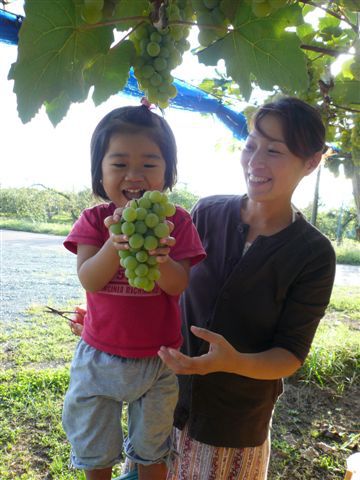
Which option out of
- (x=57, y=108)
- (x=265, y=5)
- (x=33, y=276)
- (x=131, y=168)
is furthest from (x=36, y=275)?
(x=265, y=5)

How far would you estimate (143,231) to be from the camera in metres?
0.84

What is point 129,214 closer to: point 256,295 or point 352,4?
point 352,4

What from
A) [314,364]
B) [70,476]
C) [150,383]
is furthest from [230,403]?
[314,364]

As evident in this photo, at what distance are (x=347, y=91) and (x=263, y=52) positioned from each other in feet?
2.81

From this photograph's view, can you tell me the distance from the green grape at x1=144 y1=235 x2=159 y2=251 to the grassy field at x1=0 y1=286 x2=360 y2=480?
A: 2.42 metres

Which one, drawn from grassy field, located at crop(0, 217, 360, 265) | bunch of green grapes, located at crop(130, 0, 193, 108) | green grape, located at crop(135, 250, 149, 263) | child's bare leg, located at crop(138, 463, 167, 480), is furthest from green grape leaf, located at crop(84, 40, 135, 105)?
grassy field, located at crop(0, 217, 360, 265)

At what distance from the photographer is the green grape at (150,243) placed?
84 centimetres

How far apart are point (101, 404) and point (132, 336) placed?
0.24 m

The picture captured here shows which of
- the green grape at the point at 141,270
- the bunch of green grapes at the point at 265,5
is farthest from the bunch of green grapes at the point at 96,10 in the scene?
the green grape at the point at 141,270

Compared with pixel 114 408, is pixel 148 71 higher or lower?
higher

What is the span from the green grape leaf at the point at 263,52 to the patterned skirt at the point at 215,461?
1.42m

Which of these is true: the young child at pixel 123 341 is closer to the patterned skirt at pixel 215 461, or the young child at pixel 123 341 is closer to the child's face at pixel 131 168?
the child's face at pixel 131 168

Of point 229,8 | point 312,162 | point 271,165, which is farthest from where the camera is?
point 312,162

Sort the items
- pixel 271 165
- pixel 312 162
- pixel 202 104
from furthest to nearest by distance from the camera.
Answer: pixel 202 104 < pixel 312 162 < pixel 271 165
